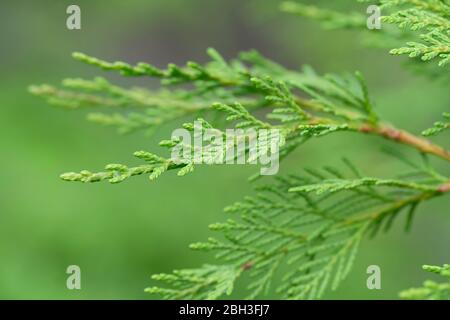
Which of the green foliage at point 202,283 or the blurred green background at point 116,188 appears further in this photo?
the blurred green background at point 116,188

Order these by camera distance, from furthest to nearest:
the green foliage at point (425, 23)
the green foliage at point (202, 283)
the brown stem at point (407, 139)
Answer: the brown stem at point (407, 139) < the green foliage at point (202, 283) < the green foliage at point (425, 23)

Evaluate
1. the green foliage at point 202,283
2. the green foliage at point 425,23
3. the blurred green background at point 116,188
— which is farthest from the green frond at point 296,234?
the blurred green background at point 116,188

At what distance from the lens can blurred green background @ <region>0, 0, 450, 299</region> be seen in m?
5.87

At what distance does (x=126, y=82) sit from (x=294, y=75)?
9.28m

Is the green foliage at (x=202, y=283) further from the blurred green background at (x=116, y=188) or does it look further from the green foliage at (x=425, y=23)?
the blurred green background at (x=116, y=188)

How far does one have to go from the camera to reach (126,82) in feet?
39.4

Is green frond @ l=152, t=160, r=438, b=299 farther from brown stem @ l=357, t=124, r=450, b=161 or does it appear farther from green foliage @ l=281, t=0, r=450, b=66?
green foliage @ l=281, t=0, r=450, b=66

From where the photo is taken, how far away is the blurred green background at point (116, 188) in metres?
5.87

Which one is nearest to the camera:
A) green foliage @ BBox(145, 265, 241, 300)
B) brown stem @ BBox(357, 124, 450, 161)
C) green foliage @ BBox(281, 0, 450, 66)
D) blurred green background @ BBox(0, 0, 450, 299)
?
green foliage @ BBox(281, 0, 450, 66)

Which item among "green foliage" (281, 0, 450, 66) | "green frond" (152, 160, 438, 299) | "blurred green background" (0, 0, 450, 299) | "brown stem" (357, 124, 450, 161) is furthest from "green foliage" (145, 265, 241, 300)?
"blurred green background" (0, 0, 450, 299)

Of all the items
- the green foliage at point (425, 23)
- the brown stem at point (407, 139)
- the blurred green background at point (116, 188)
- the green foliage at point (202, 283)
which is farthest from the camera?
the blurred green background at point (116, 188)

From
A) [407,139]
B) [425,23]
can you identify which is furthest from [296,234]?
[425,23]

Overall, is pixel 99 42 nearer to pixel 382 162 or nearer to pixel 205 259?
pixel 205 259

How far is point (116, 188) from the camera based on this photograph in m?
7.11
